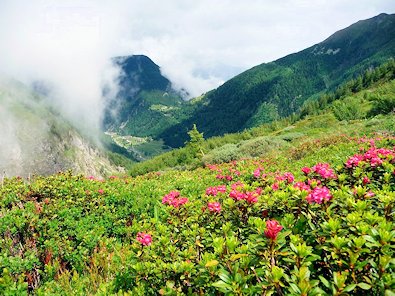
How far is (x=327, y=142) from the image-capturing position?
60.7ft

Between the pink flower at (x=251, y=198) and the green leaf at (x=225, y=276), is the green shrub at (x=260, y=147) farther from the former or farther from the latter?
the green leaf at (x=225, y=276)

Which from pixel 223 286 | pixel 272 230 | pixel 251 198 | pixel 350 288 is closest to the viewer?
pixel 350 288

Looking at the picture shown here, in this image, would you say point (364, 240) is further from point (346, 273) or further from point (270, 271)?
point (270, 271)

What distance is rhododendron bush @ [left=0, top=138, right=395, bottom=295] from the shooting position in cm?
291

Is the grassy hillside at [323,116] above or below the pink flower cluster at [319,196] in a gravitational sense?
below

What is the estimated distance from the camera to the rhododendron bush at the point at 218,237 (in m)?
2.91

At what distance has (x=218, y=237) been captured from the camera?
4145mm

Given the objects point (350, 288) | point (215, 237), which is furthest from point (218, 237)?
point (350, 288)

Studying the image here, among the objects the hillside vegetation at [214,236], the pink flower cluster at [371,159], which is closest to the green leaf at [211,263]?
the hillside vegetation at [214,236]

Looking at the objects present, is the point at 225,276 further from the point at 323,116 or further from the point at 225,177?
the point at 323,116

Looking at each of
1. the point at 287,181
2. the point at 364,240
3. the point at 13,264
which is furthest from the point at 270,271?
the point at 13,264

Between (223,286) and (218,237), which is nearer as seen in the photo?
(223,286)

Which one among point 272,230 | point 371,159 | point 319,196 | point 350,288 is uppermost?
point 272,230

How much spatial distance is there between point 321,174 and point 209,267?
3.54m
